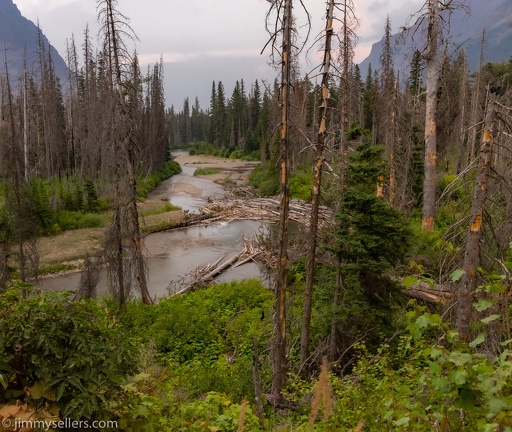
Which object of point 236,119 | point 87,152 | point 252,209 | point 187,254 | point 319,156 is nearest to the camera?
point 319,156

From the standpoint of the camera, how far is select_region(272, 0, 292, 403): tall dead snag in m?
7.72

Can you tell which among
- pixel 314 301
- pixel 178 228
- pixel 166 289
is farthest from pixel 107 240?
pixel 178 228

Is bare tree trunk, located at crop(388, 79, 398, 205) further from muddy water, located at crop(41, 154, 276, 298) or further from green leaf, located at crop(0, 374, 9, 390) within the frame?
green leaf, located at crop(0, 374, 9, 390)

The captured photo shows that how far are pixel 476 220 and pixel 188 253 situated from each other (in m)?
20.5

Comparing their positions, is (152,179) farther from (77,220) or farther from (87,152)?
(77,220)

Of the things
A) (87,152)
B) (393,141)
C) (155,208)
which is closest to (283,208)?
(393,141)

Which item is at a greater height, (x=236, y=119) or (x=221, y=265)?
(x=236, y=119)

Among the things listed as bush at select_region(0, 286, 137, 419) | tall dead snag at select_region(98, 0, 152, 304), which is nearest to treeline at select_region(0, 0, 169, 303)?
tall dead snag at select_region(98, 0, 152, 304)

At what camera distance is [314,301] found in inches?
424

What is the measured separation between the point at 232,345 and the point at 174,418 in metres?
8.94

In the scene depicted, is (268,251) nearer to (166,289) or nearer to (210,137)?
(166,289)

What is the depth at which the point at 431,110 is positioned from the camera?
13633 millimetres

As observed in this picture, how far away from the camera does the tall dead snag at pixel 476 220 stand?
5375 mm

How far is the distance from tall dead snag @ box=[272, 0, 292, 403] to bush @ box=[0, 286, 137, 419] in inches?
200
